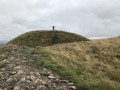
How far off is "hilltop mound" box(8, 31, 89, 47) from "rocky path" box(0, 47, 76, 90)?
34.1 metres

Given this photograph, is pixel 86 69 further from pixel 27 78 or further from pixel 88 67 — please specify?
pixel 27 78

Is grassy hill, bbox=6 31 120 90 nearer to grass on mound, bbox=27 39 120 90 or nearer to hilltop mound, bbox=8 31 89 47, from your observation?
grass on mound, bbox=27 39 120 90

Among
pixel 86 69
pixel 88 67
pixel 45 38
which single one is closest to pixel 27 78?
pixel 86 69

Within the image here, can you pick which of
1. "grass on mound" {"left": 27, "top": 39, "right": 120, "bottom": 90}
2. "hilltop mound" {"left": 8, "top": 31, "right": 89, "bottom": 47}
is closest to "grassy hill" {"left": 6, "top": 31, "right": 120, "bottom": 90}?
"grass on mound" {"left": 27, "top": 39, "right": 120, "bottom": 90}

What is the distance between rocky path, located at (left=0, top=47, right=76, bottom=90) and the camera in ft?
39.7

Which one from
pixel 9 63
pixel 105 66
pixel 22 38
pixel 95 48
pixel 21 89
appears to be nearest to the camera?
pixel 21 89

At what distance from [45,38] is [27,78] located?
4007 cm

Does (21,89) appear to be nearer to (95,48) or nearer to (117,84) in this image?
(117,84)

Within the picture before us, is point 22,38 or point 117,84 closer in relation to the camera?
point 117,84

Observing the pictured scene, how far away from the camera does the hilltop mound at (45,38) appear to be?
1994 inches

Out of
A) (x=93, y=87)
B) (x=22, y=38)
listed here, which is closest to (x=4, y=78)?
(x=93, y=87)

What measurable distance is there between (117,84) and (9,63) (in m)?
6.96

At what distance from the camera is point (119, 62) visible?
19.0 meters

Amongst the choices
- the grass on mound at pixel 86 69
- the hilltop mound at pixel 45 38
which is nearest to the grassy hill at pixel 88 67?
the grass on mound at pixel 86 69
